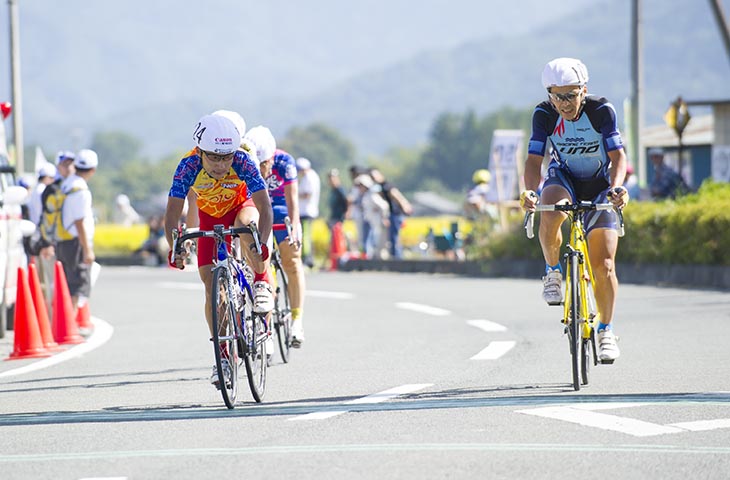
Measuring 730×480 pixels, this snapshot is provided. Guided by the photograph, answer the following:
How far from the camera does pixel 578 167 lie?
31.8 feet

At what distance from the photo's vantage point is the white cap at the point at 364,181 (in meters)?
28.4

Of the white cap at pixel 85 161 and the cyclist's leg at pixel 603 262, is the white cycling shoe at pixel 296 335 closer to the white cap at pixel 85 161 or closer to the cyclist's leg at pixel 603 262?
the cyclist's leg at pixel 603 262

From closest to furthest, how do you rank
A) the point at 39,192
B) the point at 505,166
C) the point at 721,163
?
1. the point at 39,192
2. the point at 505,166
3. the point at 721,163

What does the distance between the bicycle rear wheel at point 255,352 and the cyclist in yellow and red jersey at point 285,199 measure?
2.03 meters

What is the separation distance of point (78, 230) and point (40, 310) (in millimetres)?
2052

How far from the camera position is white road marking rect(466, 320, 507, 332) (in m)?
14.2

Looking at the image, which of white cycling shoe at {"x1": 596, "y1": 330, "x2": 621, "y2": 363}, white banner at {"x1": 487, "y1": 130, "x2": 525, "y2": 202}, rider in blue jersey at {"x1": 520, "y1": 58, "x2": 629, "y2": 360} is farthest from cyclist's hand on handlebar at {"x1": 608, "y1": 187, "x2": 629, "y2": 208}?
white banner at {"x1": 487, "y1": 130, "x2": 525, "y2": 202}

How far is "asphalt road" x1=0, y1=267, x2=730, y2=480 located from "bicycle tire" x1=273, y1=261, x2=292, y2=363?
0.18 meters

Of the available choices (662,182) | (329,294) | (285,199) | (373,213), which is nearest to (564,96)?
(285,199)

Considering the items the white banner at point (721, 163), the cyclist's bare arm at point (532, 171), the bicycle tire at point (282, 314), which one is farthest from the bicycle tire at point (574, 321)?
the white banner at point (721, 163)

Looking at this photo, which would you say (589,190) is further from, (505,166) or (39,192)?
(505,166)

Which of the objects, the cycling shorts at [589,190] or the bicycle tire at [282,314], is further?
the bicycle tire at [282,314]

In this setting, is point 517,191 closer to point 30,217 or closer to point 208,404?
point 30,217

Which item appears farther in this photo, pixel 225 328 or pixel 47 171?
pixel 47 171
